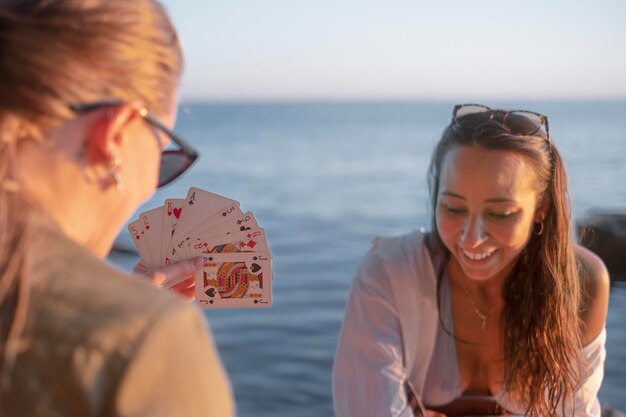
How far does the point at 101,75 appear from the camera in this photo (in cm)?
109

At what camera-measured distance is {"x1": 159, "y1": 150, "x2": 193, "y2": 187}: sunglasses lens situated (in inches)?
59.8

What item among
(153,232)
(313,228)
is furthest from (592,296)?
(313,228)

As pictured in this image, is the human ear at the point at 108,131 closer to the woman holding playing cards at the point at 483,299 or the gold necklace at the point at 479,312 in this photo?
the woman holding playing cards at the point at 483,299

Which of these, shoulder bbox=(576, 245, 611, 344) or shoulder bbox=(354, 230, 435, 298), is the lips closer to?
shoulder bbox=(354, 230, 435, 298)

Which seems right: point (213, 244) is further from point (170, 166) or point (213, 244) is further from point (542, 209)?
point (542, 209)

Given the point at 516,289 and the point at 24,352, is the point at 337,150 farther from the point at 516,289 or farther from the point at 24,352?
the point at 24,352

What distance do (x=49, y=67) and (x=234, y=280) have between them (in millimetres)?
1321

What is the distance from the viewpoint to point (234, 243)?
2.29m

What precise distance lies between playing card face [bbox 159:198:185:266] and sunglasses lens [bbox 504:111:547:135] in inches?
48.7

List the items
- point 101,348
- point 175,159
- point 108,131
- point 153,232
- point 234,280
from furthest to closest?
1. point 234,280
2. point 153,232
3. point 175,159
4. point 108,131
5. point 101,348

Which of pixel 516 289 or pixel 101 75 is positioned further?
pixel 516 289

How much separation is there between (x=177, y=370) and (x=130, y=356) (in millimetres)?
58

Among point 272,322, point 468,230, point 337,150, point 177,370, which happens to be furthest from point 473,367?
point 337,150

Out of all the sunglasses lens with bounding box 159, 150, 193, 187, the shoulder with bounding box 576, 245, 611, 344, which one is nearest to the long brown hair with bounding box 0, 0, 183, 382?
the sunglasses lens with bounding box 159, 150, 193, 187
